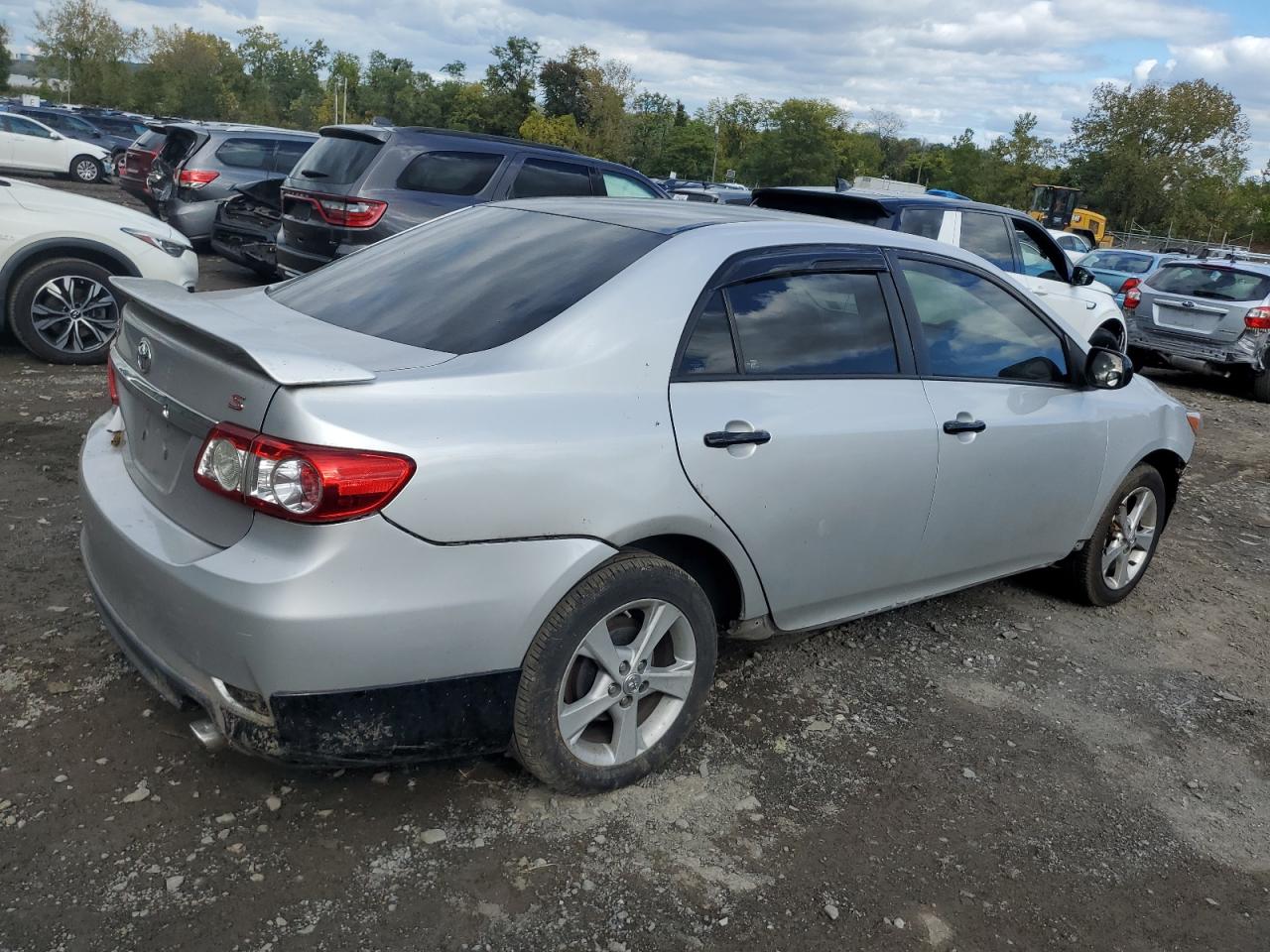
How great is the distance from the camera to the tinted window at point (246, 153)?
13.1m

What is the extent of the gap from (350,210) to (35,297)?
2.48 m

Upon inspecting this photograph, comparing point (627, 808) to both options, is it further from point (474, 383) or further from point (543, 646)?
point (474, 383)

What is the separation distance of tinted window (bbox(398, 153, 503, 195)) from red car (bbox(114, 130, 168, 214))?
7.78 m

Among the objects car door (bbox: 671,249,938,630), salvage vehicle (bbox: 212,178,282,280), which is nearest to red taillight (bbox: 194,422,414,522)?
car door (bbox: 671,249,938,630)

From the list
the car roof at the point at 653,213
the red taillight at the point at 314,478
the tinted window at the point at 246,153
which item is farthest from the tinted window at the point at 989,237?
the tinted window at the point at 246,153

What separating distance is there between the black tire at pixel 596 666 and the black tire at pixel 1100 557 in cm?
245

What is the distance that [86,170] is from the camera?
2652 centimetres

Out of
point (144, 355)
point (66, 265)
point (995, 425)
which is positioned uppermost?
point (144, 355)

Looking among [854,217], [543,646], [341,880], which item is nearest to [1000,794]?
Result: [543,646]

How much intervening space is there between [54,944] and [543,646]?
1276 millimetres

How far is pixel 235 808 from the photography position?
116 inches

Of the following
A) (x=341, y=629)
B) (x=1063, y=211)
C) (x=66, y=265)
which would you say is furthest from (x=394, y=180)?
(x=1063, y=211)

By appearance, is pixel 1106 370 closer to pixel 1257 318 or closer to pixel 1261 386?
pixel 1257 318

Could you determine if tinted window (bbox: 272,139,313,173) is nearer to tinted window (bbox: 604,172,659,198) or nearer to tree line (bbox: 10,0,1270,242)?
tinted window (bbox: 604,172,659,198)
